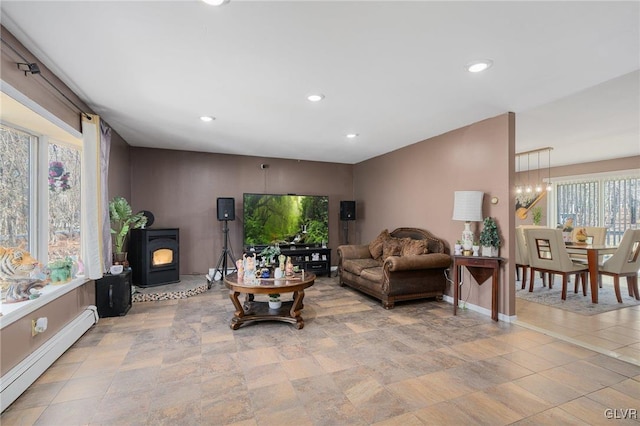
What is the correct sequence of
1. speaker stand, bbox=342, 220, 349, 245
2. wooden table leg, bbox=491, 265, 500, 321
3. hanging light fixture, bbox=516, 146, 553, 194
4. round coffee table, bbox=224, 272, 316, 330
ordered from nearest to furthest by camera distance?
round coffee table, bbox=224, 272, 316, 330 < wooden table leg, bbox=491, 265, 500, 321 < hanging light fixture, bbox=516, 146, 553, 194 < speaker stand, bbox=342, 220, 349, 245

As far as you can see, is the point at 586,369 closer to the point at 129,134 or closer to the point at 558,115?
the point at 558,115

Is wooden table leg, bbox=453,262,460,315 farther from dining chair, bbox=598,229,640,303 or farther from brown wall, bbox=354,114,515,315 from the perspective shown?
dining chair, bbox=598,229,640,303

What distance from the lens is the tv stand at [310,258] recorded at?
582 centimetres

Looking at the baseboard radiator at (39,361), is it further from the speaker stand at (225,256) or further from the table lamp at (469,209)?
the table lamp at (469,209)

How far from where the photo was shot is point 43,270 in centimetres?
260

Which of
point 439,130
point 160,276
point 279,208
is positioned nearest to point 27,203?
point 160,276

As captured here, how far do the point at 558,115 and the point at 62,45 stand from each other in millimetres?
5143

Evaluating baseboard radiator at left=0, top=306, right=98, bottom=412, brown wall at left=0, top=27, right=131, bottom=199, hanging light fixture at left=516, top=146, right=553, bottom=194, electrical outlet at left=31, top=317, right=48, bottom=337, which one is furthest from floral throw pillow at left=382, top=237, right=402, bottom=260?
brown wall at left=0, top=27, right=131, bottom=199

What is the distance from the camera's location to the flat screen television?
566 centimetres

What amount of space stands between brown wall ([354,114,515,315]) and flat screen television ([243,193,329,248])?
3.54 ft

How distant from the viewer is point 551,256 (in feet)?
14.5

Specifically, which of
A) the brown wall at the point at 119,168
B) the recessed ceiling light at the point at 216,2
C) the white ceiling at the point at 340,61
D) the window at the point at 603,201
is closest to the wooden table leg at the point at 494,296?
the white ceiling at the point at 340,61

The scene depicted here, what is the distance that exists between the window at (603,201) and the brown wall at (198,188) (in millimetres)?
6460
